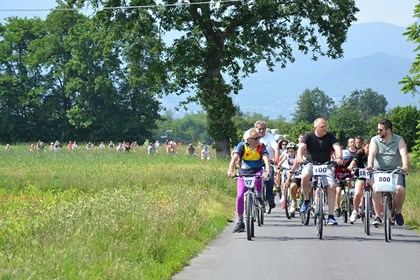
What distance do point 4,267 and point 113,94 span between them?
91286 millimetres

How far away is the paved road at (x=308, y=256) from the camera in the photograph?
10852 mm

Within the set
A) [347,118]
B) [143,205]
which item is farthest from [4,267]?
[347,118]

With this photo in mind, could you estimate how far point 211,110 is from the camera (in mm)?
51344

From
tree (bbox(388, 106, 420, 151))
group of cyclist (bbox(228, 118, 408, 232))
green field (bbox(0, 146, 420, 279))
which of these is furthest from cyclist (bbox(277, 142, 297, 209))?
tree (bbox(388, 106, 420, 151))

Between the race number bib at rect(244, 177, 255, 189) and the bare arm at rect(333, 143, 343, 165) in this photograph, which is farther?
the race number bib at rect(244, 177, 255, 189)

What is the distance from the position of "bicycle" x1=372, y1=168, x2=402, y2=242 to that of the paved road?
11.6 inches

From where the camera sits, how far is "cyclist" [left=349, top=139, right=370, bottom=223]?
17422 millimetres

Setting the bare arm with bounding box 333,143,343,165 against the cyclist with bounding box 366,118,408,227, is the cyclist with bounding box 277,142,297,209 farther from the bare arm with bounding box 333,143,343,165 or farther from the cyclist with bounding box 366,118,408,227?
the cyclist with bounding box 366,118,408,227

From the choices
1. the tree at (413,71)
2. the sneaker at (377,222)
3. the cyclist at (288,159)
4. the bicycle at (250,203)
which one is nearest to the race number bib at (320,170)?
the bicycle at (250,203)

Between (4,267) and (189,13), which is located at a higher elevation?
(189,13)

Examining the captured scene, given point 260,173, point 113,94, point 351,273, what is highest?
point 113,94

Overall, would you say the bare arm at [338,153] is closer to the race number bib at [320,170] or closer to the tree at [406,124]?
the race number bib at [320,170]

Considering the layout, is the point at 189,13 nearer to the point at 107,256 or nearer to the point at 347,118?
the point at 107,256

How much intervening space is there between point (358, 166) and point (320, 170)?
3.19 meters
